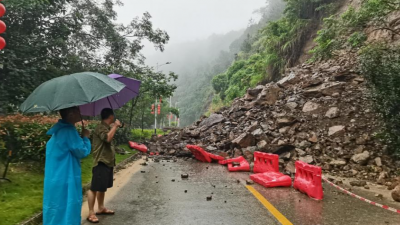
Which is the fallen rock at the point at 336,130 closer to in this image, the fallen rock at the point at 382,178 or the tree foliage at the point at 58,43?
the fallen rock at the point at 382,178

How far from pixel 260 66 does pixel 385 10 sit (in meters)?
18.7

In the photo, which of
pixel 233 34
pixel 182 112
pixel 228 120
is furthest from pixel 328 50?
pixel 233 34

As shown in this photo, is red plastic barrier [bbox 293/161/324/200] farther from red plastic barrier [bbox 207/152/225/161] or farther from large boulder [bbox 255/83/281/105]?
large boulder [bbox 255/83/281/105]

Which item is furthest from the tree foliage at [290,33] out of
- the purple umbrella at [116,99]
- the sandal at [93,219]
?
the sandal at [93,219]

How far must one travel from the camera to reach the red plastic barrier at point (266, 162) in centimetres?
820

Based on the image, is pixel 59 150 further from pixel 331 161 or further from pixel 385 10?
pixel 385 10

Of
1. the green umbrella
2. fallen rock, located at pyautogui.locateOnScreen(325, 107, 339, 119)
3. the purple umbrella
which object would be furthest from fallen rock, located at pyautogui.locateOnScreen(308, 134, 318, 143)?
the green umbrella

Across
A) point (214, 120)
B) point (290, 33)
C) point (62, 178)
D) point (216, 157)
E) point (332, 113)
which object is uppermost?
point (290, 33)

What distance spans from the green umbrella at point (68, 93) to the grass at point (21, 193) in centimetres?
205

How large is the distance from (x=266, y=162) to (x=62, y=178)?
20.3 ft

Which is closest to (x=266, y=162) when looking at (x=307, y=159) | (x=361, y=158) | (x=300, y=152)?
(x=307, y=159)

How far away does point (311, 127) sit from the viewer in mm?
11711

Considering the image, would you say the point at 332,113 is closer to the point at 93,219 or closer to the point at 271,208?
the point at 271,208

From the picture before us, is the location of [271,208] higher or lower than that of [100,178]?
lower
